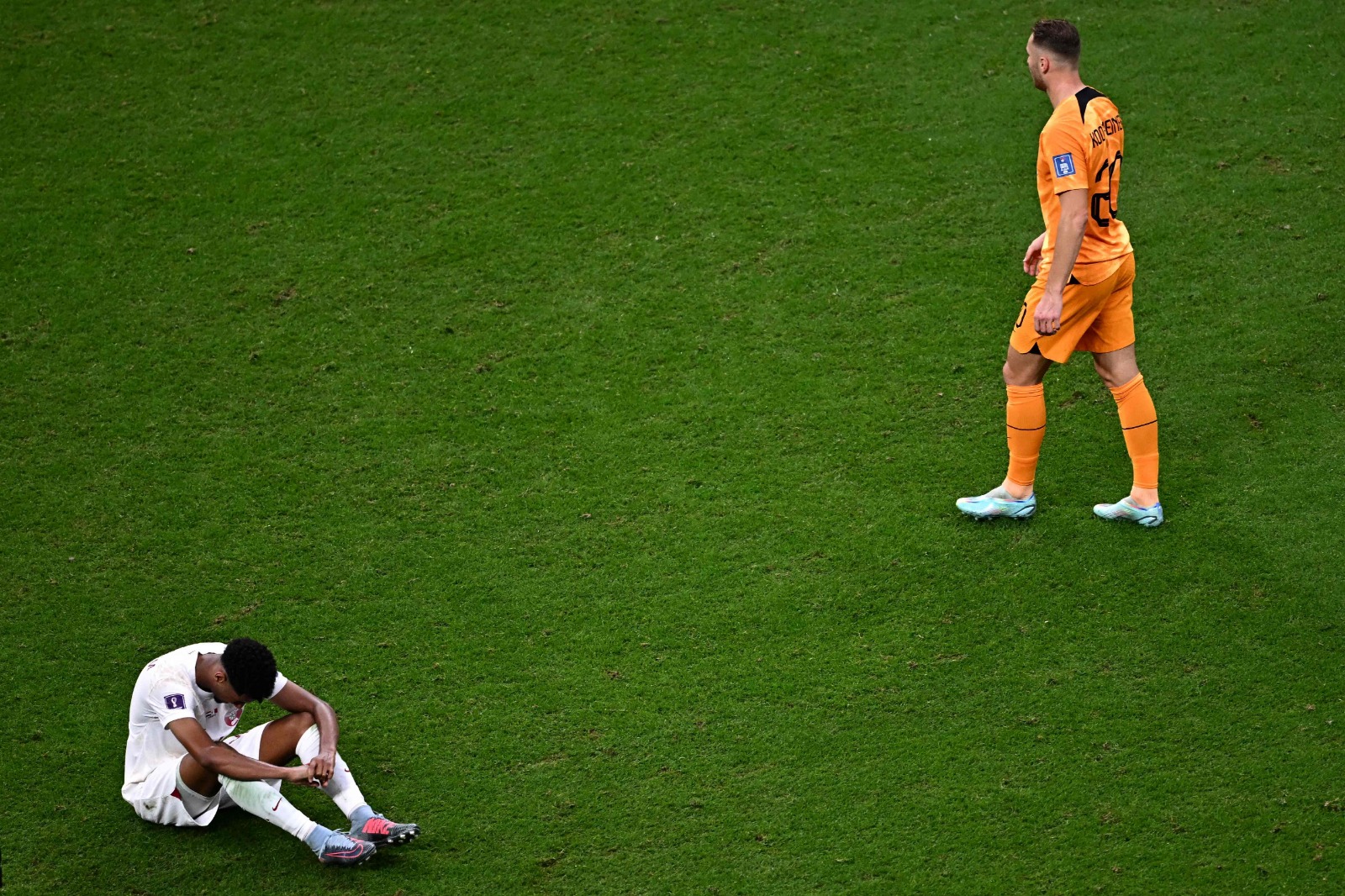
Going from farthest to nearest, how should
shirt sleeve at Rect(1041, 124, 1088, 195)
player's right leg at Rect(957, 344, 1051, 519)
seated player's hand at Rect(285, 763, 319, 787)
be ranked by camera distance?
player's right leg at Rect(957, 344, 1051, 519) → shirt sleeve at Rect(1041, 124, 1088, 195) → seated player's hand at Rect(285, 763, 319, 787)

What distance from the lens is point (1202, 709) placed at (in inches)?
149

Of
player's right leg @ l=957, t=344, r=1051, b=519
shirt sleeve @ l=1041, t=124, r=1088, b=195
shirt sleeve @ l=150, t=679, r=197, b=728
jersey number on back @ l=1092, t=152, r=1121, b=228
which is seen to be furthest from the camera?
player's right leg @ l=957, t=344, r=1051, b=519

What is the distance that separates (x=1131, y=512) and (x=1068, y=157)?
1324mm

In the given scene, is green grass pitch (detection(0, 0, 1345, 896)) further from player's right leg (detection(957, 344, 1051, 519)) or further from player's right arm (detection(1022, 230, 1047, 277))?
player's right arm (detection(1022, 230, 1047, 277))

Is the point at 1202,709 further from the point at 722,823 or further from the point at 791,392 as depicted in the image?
the point at 791,392

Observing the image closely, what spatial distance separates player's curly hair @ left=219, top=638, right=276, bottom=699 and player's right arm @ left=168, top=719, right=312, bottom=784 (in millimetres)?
169

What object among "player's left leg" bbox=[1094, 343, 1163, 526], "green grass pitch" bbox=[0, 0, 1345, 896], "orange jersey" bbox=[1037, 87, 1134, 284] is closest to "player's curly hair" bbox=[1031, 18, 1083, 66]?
"orange jersey" bbox=[1037, 87, 1134, 284]

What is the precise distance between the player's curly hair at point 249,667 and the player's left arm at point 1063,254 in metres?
2.72

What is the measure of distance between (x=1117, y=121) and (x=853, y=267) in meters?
1.79

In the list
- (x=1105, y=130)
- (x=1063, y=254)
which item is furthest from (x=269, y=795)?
(x=1105, y=130)

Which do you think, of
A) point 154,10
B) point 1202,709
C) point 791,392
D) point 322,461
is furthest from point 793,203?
point 154,10

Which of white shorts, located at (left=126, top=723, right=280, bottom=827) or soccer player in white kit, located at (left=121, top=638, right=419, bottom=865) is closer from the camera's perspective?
soccer player in white kit, located at (left=121, top=638, right=419, bottom=865)

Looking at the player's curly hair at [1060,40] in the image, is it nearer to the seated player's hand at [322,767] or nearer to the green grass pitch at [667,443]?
the green grass pitch at [667,443]

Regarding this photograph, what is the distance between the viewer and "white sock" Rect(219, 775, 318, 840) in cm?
357
